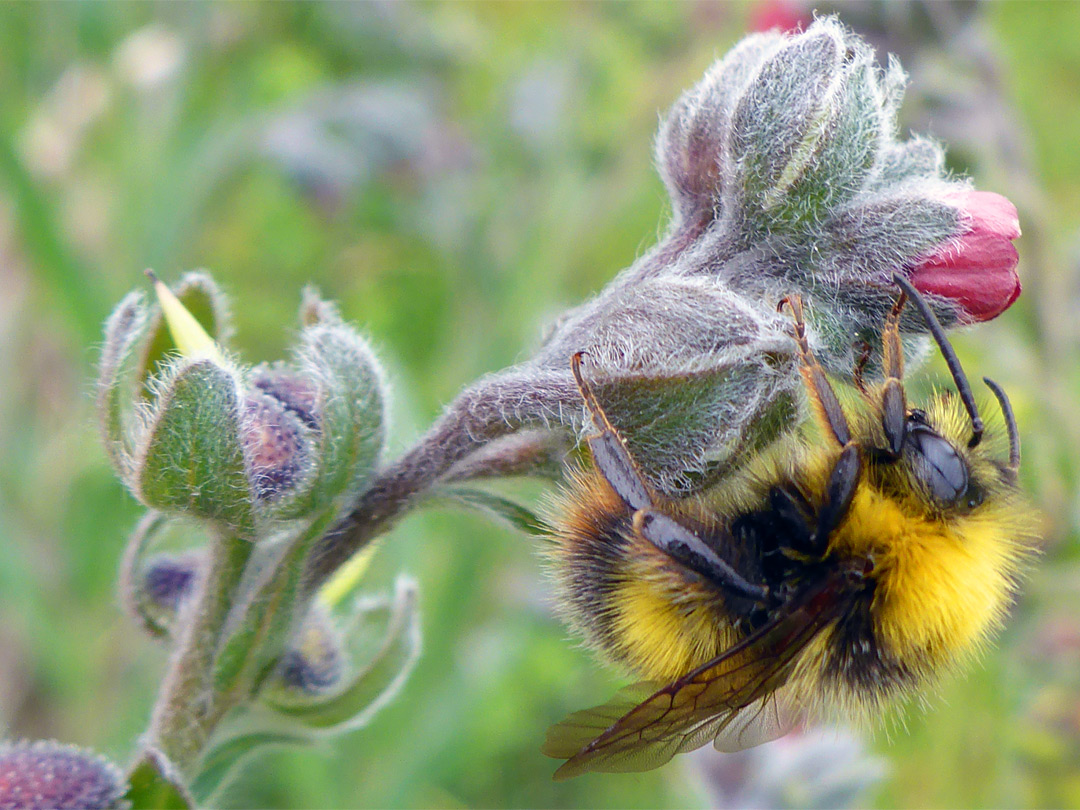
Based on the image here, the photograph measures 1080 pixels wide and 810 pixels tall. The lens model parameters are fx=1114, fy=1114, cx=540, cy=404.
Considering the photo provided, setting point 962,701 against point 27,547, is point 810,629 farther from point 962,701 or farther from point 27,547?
point 27,547

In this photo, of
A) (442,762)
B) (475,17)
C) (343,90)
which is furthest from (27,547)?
(475,17)

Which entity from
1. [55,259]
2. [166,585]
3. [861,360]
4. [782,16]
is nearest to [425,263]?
[55,259]

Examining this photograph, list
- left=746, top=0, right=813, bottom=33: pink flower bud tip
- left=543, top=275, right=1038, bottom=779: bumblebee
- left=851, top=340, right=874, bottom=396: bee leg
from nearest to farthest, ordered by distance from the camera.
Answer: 1. left=543, top=275, right=1038, bottom=779: bumblebee
2. left=851, top=340, right=874, bottom=396: bee leg
3. left=746, top=0, right=813, bottom=33: pink flower bud tip

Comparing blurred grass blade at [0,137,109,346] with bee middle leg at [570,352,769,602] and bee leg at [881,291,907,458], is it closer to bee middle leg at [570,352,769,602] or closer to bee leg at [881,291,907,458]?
bee middle leg at [570,352,769,602]

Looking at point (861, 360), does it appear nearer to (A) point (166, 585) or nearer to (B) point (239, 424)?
(B) point (239, 424)

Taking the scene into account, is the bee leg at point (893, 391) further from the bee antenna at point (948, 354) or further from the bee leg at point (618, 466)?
the bee leg at point (618, 466)

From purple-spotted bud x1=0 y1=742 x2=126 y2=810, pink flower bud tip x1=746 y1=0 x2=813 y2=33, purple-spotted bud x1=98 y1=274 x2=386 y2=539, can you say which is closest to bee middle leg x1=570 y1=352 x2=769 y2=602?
purple-spotted bud x1=98 y1=274 x2=386 y2=539

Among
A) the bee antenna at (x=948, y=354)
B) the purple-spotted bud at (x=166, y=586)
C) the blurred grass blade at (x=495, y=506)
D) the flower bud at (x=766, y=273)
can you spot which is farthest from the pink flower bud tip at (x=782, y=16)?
the purple-spotted bud at (x=166, y=586)
